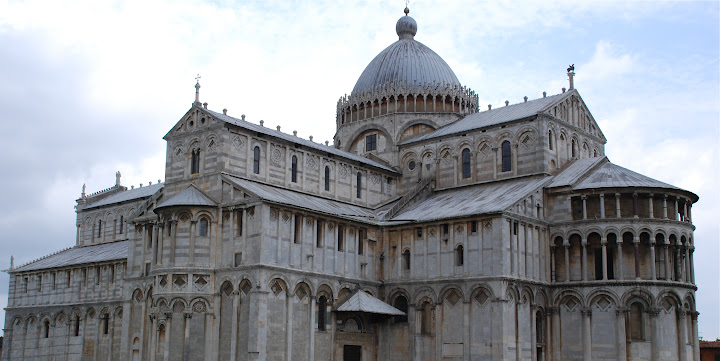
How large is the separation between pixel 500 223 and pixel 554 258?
595 cm

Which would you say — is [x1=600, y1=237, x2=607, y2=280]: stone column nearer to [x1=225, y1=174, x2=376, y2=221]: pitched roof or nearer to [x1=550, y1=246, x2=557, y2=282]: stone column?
[x1=550, y1=246, x2=557, y2=282]: stone column

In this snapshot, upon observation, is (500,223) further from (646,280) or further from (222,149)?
(222,149)

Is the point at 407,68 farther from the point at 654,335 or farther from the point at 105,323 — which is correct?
the point at 105,323

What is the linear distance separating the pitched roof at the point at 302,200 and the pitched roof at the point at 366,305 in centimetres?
477

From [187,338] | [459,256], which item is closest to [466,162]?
Result: [459,256]

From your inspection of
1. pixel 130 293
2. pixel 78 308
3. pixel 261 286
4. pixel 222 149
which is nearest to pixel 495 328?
pixel 261 286

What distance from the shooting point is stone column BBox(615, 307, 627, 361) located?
47938 mm

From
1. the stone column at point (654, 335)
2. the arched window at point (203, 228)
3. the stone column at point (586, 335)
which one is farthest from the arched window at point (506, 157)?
the arched window at point (203, 228)

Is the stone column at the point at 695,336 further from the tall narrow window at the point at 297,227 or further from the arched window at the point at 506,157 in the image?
the tall narrow window at the point at 297,227

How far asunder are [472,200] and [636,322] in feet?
38.6

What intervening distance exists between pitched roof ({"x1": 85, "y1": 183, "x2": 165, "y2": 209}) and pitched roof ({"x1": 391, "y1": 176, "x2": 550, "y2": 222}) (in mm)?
28134

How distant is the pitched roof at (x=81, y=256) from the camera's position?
6869 centimetres

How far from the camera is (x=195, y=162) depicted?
166 feet

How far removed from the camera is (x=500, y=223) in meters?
47.6
